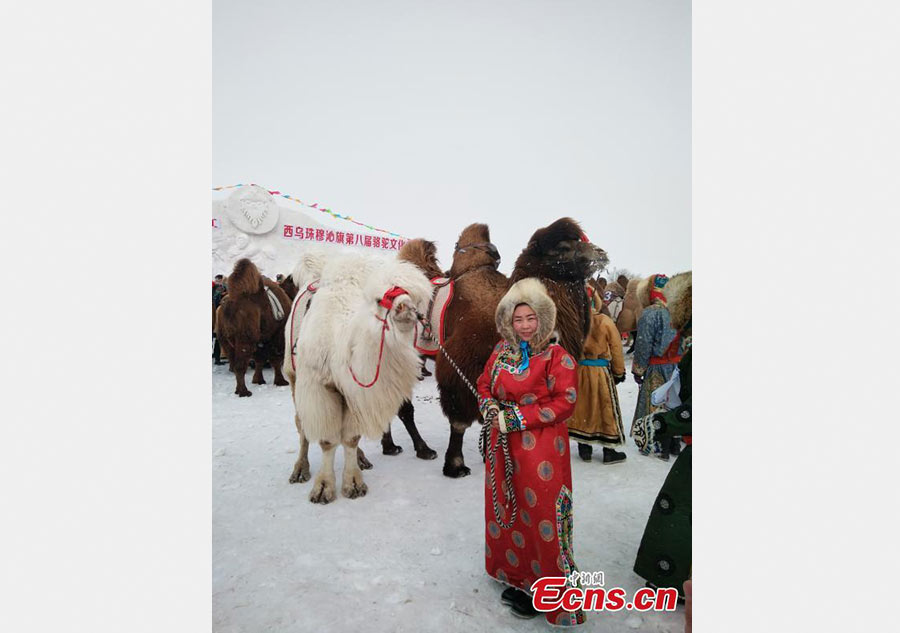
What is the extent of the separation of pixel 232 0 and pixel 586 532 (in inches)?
137

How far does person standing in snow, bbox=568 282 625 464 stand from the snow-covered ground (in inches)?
8.5

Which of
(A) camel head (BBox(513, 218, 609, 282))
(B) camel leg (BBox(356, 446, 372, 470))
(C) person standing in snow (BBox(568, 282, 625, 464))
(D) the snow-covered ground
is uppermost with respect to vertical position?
(A) camel head (BBox(513, 218, 609, 282))

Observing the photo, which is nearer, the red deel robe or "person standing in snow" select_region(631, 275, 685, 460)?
the red deel robe

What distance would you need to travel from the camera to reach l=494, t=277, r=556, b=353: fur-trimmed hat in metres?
1.91

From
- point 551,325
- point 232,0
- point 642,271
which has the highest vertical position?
point 232,0

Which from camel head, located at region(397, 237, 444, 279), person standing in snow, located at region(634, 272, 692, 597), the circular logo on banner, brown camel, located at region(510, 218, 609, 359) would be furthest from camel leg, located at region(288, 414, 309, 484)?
the circular logo on banner

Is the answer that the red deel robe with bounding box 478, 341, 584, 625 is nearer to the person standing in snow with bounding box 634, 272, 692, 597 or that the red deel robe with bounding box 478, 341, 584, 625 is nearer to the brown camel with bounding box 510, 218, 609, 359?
the person standing in snow with bounding box 634, 272, 692, 597

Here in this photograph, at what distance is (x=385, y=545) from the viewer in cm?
247

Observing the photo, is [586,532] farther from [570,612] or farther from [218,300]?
[218,300]

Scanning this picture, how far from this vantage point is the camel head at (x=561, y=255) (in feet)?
9.73

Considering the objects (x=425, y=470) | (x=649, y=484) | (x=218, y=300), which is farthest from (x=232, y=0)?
(x=218, y=300)

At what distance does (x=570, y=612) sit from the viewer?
5.80 ft

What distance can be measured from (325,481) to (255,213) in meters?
5.85

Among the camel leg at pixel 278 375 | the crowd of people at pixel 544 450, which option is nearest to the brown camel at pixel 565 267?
the crowd of people at pixel 544 450
